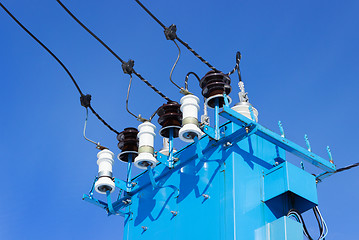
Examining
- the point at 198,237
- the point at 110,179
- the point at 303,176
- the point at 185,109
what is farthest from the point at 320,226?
the point at 110,179

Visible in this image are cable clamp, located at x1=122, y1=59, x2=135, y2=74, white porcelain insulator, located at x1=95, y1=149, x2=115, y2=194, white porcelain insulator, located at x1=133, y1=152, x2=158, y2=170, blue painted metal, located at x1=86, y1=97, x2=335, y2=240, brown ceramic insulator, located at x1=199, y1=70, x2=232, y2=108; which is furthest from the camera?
cable clamp, located at x1=122, y1=59, x2=135, y2=74

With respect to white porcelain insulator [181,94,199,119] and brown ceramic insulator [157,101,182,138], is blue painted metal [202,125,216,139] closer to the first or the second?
white porcelain insulator [181,94,199,119]

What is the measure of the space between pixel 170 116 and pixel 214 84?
3.29ft

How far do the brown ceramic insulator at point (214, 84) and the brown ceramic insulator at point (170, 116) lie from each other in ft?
2.18

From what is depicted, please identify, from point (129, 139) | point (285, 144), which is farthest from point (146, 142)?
point (285, 144)

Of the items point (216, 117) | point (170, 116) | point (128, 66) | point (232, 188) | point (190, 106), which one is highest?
point (128, 66)

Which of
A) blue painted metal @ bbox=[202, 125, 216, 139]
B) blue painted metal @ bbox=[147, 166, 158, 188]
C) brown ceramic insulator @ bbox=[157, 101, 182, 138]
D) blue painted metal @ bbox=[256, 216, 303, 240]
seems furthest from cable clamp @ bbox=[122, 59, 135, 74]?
blue painted metal @ bbox=[256, 216, 303, 240]

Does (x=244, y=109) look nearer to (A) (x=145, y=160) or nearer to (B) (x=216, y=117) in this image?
(B) (x=216, y=117)

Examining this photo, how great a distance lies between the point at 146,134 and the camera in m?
11.0

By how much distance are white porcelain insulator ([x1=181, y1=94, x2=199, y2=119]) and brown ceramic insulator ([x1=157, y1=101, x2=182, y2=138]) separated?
64cm

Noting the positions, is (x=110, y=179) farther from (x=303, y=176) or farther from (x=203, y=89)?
(x=303, y=176)

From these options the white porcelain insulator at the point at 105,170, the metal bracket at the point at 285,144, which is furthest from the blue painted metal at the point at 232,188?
the white porcelain insulator at the point at 105,170

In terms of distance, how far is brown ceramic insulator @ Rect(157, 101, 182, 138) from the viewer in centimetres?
1119

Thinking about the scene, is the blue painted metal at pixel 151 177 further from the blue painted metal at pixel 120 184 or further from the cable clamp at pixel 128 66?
the cable clamp at pixel 128 66
